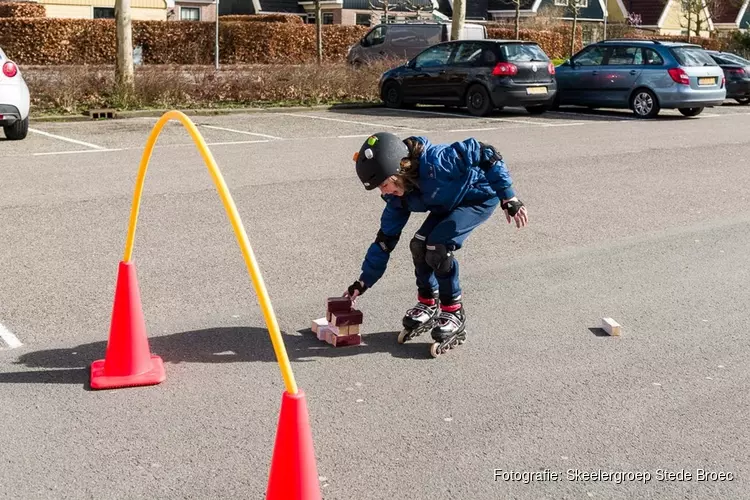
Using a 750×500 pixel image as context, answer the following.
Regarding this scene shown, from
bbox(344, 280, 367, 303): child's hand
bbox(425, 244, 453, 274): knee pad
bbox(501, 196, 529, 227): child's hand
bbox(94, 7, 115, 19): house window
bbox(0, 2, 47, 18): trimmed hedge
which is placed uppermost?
bbox(94, 7, 115, 19): house window

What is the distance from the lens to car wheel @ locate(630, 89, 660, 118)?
20.2 metres

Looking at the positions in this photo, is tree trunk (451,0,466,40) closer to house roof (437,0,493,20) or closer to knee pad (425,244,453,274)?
knee pad (425,244,453,274)

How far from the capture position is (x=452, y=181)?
520cm

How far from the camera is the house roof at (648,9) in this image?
2574 inches

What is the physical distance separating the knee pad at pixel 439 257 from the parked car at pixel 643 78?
52.8ft

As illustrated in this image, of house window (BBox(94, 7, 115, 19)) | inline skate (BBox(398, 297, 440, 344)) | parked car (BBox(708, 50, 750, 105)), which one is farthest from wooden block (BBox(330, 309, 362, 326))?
house window (BBox(94, 7, 115, 19))

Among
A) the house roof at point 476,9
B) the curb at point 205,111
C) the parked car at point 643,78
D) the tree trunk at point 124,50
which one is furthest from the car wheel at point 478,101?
the house roof at point 476,9

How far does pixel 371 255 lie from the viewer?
5.46 meters

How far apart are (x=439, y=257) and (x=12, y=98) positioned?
9406 mm

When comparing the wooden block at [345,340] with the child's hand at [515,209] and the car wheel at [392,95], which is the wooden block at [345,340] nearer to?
the child's hand at [515,209]

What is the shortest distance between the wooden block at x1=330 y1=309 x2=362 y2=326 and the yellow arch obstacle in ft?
3.14

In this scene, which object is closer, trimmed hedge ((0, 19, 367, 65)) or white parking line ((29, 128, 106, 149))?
white parking line ((29, 128, 106, 149))

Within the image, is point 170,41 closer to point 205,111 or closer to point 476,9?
point 205,111

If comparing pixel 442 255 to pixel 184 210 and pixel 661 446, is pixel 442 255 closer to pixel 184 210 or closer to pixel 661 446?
pixel 661 446
